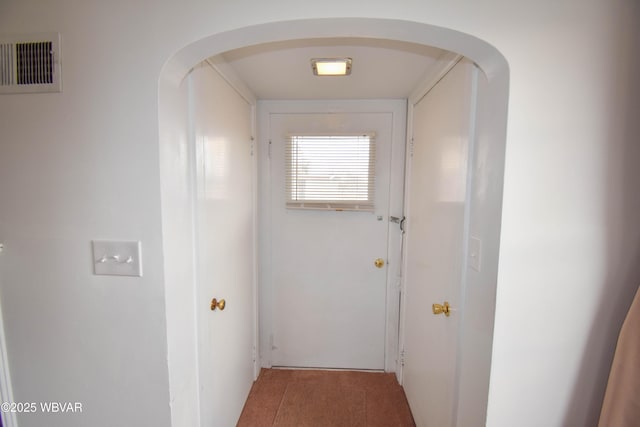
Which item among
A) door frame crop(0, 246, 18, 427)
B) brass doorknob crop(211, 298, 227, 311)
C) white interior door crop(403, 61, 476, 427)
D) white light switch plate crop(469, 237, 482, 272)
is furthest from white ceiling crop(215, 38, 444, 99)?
door frame crop(0, 246, 18, 427)

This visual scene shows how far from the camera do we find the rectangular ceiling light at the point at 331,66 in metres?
1.25

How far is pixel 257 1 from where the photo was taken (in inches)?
30.0

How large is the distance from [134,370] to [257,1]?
1.28 meters

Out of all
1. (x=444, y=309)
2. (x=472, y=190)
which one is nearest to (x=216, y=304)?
(x=444, y=309)

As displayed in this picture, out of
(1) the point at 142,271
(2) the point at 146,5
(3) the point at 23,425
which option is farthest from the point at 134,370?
(2) the point at 146,5

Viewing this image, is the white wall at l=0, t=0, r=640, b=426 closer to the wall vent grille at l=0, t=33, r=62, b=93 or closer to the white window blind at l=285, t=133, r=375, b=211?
the wall vent grille at l=0, t=33, r=62, b=93

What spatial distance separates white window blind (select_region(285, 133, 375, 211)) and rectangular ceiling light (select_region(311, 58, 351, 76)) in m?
0.50

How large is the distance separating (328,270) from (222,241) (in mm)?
917

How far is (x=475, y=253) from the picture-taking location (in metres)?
0.92

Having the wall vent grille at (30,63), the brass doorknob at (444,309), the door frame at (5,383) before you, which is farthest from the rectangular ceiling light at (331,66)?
the door frame at (5,383)

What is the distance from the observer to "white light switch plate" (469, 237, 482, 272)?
35.3 inches

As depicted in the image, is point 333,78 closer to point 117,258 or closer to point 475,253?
point 475,253

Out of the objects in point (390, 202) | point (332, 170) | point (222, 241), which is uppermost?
point (332, 170)

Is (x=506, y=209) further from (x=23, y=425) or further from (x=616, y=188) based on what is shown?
(x=23, y=425)
